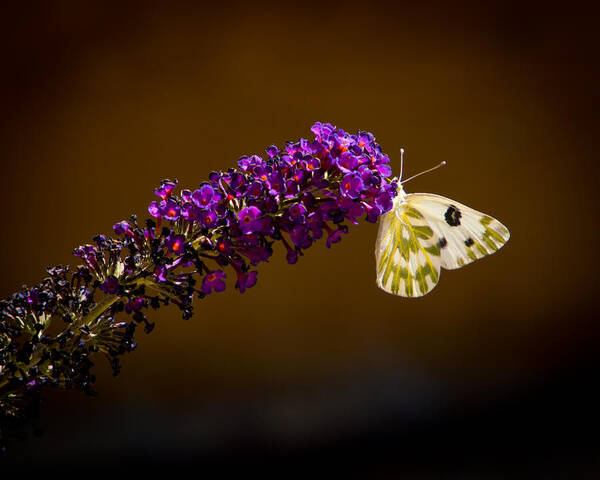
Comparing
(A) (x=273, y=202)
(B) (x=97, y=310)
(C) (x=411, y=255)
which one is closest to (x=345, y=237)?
(C) (x=411, y=255)

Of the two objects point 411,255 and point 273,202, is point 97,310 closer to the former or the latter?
point 273,202

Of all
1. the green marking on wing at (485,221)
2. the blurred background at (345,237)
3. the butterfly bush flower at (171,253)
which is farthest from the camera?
the blurred background at (345,237)

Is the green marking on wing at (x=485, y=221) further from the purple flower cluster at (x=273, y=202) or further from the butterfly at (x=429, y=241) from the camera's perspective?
the purple flower cluster at (x=273, y=202)

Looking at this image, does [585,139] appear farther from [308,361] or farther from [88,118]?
[88,118]

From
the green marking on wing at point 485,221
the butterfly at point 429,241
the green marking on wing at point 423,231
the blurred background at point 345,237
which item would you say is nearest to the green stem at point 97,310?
the butterfly at point 429,241

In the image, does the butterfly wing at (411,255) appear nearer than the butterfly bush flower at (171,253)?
No

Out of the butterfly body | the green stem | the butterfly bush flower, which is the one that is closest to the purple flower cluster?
the butterfly bush flower
